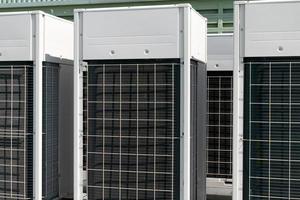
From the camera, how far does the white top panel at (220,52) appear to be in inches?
198

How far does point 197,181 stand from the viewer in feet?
13.0

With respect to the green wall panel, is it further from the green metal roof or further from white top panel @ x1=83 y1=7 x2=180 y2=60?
white top panel @ x1=83 y1=7 x2=180 y2=60

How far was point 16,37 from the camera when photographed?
3836 millimetres

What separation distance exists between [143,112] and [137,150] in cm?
32

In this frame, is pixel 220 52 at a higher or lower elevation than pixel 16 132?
higher

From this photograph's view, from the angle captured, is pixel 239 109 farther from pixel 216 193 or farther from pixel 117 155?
pixel 216 193

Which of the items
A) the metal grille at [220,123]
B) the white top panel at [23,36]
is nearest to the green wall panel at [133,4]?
the metal grille at [220,123]

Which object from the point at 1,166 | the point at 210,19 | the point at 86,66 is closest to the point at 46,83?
the point at 86,66

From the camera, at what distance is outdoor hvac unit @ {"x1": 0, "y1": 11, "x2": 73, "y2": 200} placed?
3826 mm

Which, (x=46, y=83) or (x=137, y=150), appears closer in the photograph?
(x=137, y=150)

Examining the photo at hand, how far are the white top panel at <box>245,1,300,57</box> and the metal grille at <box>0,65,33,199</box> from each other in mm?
Answer: 1929

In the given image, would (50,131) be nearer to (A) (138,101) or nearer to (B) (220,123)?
(A) (138,101)

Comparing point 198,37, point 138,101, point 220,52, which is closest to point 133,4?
point 220,52

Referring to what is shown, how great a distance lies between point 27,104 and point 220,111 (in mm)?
2266
